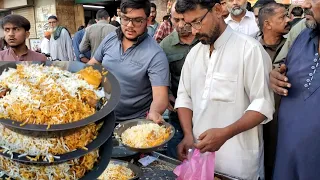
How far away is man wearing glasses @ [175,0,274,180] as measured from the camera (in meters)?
1.75

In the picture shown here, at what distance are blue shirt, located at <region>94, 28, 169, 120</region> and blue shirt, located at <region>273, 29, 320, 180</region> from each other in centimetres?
96

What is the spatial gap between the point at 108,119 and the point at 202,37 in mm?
956

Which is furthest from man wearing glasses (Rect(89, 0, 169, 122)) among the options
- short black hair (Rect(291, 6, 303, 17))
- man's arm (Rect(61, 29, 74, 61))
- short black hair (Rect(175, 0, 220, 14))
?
man's arm (Rect(61, 29, 74, 61))

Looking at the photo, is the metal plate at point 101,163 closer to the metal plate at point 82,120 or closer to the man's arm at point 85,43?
the metal plate at point 82,120

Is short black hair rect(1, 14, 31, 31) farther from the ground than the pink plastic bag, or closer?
farther from the ground

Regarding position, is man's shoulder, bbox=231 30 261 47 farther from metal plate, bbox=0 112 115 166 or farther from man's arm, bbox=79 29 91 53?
man's arm, bbox=79 29 91 53

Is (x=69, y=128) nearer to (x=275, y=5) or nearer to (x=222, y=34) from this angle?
(x=222, y=34)

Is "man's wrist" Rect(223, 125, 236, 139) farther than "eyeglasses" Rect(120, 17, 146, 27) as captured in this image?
No

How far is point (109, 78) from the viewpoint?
1.19 metres

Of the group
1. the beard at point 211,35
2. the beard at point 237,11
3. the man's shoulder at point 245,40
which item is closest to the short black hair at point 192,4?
the beard at point 211,35

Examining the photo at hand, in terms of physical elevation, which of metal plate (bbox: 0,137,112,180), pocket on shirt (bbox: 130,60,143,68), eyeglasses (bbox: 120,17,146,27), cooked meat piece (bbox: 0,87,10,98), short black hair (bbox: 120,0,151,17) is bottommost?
metal plate (bbox: 0,137,112,180)

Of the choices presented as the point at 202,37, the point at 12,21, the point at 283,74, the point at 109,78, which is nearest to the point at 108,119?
the point at 109,78

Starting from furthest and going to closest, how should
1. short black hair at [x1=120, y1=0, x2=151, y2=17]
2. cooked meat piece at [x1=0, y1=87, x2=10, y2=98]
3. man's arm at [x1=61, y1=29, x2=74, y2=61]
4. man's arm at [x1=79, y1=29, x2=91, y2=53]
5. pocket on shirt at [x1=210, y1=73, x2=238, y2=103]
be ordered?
man's arm at [x1=61, y1=29, x2=74, y2=61] → man's arm at [x1=79, y1=29, x2=91, y2=53] → short black hair at [x1=120, y1=0, x2=151, y2=17] → pocket on shirt at [x1=210, y1=73, x2=238, y2=103] → cooked meat piece at [x1=0, y1=87, x2=10, y2=98]

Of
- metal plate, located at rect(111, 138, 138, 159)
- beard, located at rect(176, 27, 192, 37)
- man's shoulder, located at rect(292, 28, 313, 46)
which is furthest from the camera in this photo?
beard, located at rect(176, 27, 192, 37)
